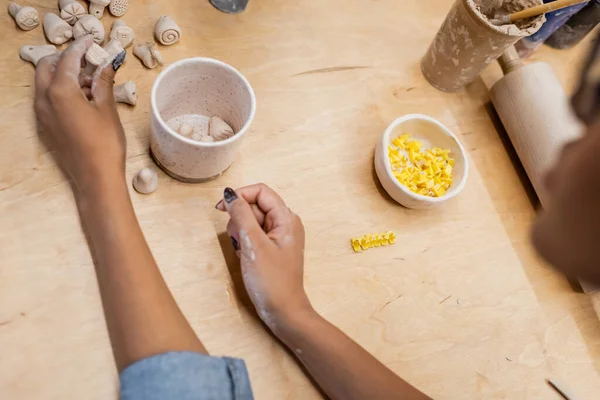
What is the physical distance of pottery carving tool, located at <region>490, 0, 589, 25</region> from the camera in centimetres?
77

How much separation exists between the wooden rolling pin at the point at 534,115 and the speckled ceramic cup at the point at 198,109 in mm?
435

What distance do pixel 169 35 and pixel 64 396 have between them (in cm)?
48

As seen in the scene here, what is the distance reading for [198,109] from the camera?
0.72 meters

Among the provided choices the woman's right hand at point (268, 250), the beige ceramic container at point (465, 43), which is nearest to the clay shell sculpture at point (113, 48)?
the woman's right hand at point (268, 250)

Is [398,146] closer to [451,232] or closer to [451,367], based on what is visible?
[451,232]

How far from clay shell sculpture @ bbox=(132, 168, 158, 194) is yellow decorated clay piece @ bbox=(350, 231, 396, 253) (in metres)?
0.27

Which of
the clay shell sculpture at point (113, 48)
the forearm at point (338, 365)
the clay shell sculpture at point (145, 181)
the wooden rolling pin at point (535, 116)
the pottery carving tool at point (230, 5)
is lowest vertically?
the forearm at point (338, 365)

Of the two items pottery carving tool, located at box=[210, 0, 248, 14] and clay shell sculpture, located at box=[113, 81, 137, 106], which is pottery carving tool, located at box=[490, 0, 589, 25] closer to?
pottery carving tool, located at box=[210, 0, 248, 14]

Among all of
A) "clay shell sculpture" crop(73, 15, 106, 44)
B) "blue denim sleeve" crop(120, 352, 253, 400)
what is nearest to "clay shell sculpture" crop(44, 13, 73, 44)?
"clay shell sculpture" crop(73, 15, 106, 44)

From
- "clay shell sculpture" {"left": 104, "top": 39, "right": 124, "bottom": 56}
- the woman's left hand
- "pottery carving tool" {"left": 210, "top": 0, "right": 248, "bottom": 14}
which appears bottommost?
Answer: the woman's left hand

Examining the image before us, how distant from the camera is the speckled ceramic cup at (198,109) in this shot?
2.05ft

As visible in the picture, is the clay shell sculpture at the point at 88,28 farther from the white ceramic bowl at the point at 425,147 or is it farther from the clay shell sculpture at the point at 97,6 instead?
the white ceramic bowl at the point at 425,147

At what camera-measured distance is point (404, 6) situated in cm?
95

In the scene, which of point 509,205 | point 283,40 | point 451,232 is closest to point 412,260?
point 451,232
